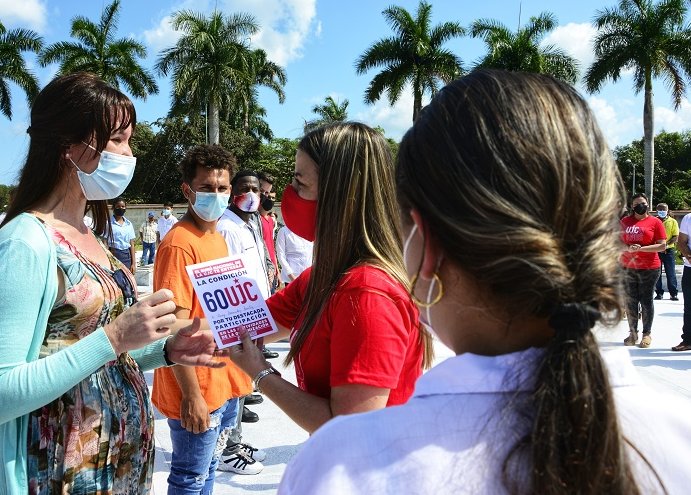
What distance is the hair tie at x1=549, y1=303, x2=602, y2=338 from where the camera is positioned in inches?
27.9

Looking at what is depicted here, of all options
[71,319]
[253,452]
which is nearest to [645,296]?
[253,452]

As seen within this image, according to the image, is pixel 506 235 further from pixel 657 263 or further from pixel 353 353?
pixel 657 263

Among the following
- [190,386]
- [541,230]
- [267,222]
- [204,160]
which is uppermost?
[204,160]

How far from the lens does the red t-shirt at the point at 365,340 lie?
1.37 meters

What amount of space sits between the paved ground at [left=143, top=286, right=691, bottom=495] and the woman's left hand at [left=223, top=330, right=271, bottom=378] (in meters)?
1.20

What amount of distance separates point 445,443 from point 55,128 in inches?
61.7

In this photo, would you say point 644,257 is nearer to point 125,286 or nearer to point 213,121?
point 125,286

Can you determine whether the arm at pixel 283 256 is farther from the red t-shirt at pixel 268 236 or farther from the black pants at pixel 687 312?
the black pants at pixel 687 312

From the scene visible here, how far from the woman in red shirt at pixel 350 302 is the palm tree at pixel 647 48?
1003 inches

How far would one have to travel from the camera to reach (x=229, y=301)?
178 cm

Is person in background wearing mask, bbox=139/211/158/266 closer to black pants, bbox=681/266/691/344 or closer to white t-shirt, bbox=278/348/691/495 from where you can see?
black pants, bbox=681/266/691/344

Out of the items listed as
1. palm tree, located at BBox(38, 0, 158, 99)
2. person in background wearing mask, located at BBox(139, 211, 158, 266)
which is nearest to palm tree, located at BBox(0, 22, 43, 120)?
palm tree, located at BBox(38, 0, 158, 99)

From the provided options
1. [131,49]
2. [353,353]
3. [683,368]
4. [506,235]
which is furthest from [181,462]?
[131,49]

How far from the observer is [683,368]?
6051 millimetres
